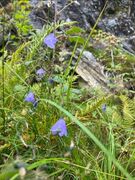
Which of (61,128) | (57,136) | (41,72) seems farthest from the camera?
(41,72)

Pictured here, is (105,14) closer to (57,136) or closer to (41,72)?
(41,72)

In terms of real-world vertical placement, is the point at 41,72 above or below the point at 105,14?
above

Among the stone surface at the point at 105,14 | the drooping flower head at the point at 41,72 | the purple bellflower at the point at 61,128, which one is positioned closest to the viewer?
the purple bellflower at the point at 61,128

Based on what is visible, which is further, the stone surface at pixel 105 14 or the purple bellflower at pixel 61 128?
the stone surface at pixel 105 14

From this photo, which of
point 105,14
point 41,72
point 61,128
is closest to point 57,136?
point 61,128

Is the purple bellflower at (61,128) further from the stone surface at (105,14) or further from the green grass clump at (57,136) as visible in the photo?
the stone surface at (105,14)

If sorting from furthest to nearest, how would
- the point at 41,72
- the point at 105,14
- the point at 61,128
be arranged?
1. the point at 105,14
2. the point at 41,72
3. the point at 61,128

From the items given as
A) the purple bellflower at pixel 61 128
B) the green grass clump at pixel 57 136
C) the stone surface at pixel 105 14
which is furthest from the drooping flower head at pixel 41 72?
the stone surface at pixel 105 14

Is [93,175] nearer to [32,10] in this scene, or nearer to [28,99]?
[28,99]

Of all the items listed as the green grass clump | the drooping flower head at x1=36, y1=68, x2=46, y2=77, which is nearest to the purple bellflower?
the green grass clump

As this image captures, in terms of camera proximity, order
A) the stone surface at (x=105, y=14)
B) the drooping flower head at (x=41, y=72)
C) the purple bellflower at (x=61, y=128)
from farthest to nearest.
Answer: the stone surface at (x=105, y=14)
the drooping flower head at (x=41, y=72)
the purple bellflower at (x=61, y=128)

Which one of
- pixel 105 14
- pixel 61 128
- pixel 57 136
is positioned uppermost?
pixel 61 128

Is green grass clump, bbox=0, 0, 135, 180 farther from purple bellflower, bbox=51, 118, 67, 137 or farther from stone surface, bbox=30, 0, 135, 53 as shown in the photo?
stone surface, bbox=30, 0, 135, 53
